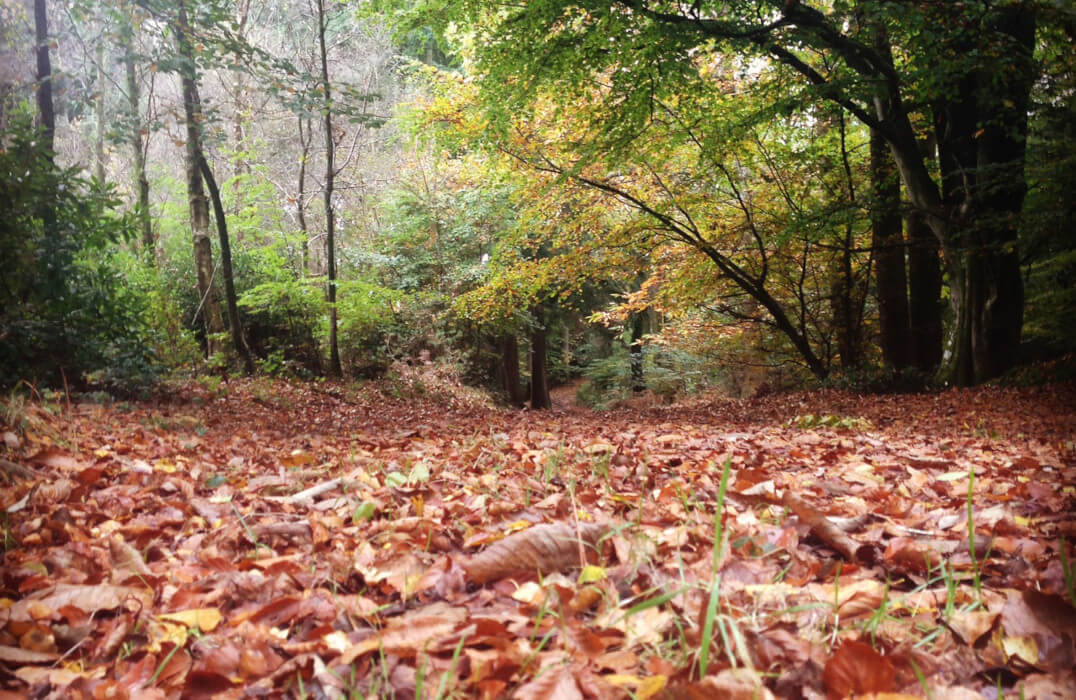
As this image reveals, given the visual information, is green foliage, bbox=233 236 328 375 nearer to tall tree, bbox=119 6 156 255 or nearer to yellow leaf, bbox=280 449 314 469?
tall tree, bbox=119 6 156 255

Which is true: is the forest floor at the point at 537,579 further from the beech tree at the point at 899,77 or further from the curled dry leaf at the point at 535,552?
the beech tree at the point at 899,77

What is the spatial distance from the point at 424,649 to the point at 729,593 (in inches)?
26.0

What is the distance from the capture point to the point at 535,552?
1.59 m

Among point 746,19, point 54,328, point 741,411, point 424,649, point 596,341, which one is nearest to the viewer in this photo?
point 424,649

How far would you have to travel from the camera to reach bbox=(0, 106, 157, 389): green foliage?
5336 millimetres

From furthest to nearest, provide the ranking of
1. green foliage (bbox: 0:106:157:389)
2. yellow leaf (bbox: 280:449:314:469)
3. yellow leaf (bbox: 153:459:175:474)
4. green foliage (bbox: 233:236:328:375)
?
green foliage (bbox: 233:236:328:375) < green foliage (bbox: 0:106:157:389) < yellow leaf (bbox: 280:449:314:469) < yellow leaf (bbox: 153:459:175:474)

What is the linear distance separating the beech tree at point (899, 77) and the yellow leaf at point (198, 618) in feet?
21.1

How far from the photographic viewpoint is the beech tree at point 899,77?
6.30m

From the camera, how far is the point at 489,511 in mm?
2113

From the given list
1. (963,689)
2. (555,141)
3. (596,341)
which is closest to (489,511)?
(963,689)

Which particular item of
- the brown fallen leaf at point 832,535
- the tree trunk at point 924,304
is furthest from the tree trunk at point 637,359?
the brown fallen leaf at point 832,535

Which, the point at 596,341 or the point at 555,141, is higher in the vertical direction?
the point at 555,141

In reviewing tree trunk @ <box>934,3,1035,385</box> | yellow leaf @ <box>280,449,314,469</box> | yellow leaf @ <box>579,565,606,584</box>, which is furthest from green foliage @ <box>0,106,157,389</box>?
tree trunk @ <box>934,3,1035,385</box>

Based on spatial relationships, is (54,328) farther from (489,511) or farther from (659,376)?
(659,376)
